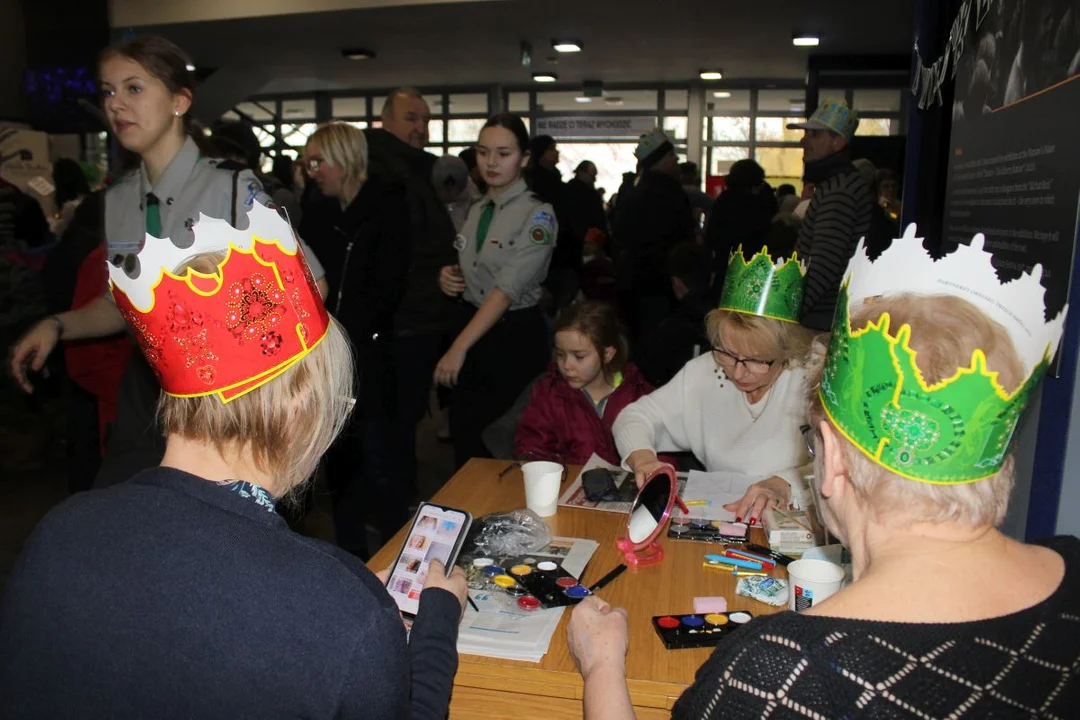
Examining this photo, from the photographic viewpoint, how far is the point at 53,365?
4.55 m

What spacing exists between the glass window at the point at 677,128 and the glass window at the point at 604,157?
2.24 ft

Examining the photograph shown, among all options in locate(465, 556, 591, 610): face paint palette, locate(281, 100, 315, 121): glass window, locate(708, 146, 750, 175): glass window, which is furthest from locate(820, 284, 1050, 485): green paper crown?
locate(281, 100, 315, 121): glass window

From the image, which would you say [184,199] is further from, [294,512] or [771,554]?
[771,554]

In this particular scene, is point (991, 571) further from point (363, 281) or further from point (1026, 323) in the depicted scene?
point (363, 281)

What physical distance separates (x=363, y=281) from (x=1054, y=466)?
2.03 metres

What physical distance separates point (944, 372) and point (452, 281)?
2632mm

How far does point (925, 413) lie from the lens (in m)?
1.06

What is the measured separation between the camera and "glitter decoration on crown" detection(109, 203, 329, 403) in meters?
1.11

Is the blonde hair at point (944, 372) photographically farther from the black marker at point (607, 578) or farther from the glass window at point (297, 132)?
the glass window at point (297, 132)

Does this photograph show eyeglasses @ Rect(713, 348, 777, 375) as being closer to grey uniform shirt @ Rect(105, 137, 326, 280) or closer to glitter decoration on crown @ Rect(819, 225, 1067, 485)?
grey uniform shirt @ Rect(105, 137, 326, 280)

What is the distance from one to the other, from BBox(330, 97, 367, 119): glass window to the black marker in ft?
43.5

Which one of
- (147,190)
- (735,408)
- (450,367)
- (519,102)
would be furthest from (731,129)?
(147,190)

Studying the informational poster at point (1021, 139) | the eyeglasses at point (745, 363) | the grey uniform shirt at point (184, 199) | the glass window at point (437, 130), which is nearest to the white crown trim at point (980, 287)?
the informational poster at point (1021, 139)

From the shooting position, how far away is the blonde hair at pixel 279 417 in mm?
1103
